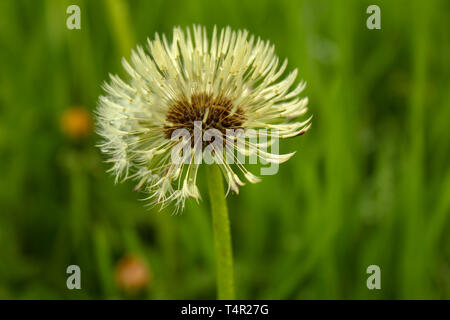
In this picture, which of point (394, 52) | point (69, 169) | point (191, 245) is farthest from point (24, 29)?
point (394, 52)

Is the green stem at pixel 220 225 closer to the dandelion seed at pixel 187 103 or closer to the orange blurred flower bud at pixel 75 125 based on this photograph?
the dandelion seed at pixel 187 103

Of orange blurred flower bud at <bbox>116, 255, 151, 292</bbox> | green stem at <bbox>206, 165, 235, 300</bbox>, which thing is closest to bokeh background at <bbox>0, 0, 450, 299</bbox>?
orange blurred flower bud at <bbox>116, 255, 151, 292</bbox>

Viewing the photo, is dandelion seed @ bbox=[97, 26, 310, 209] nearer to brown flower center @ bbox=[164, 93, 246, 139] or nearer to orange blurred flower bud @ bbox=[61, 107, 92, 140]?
brown flower center @ bbox=[164, 93, 246, 139]

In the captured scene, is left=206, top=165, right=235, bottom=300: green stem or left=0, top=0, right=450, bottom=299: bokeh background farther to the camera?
left=0, top=0, right=450, bottom=299: bokeh background

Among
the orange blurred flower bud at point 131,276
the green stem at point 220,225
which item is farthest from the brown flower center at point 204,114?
the orange blurred flower bud at point 131,276

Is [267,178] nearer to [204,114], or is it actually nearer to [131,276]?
[131,276]

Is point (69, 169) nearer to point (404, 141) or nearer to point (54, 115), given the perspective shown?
point (54, 115)

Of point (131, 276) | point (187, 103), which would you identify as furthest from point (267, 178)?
point (187, 103)
